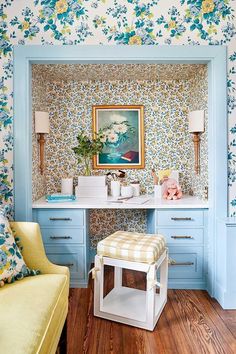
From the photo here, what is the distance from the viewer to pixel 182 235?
271 cm

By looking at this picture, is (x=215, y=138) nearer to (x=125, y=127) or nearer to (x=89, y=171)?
(x=125, y=127)

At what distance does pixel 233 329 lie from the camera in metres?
2.11

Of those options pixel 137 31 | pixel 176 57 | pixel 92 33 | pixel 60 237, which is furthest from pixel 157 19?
pixel 60 237

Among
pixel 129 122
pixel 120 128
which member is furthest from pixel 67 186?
pixel 129 122

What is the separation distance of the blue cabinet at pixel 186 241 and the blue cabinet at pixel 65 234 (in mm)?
688

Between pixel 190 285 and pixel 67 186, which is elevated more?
pixel 67 186

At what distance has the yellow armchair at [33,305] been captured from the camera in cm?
121

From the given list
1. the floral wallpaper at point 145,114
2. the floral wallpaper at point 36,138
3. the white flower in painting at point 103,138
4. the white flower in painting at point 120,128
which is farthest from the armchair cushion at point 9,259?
the white flower in painting at point 120,128

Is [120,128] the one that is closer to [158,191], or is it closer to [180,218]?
[158,191]

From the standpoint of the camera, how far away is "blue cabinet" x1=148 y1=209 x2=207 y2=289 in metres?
2.70

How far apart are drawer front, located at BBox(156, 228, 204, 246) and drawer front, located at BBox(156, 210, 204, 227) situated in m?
0.06

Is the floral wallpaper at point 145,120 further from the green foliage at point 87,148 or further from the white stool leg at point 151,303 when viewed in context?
the white stool leg at point 151,303

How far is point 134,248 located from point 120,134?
155 centimetres

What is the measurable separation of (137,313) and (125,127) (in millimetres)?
1934
